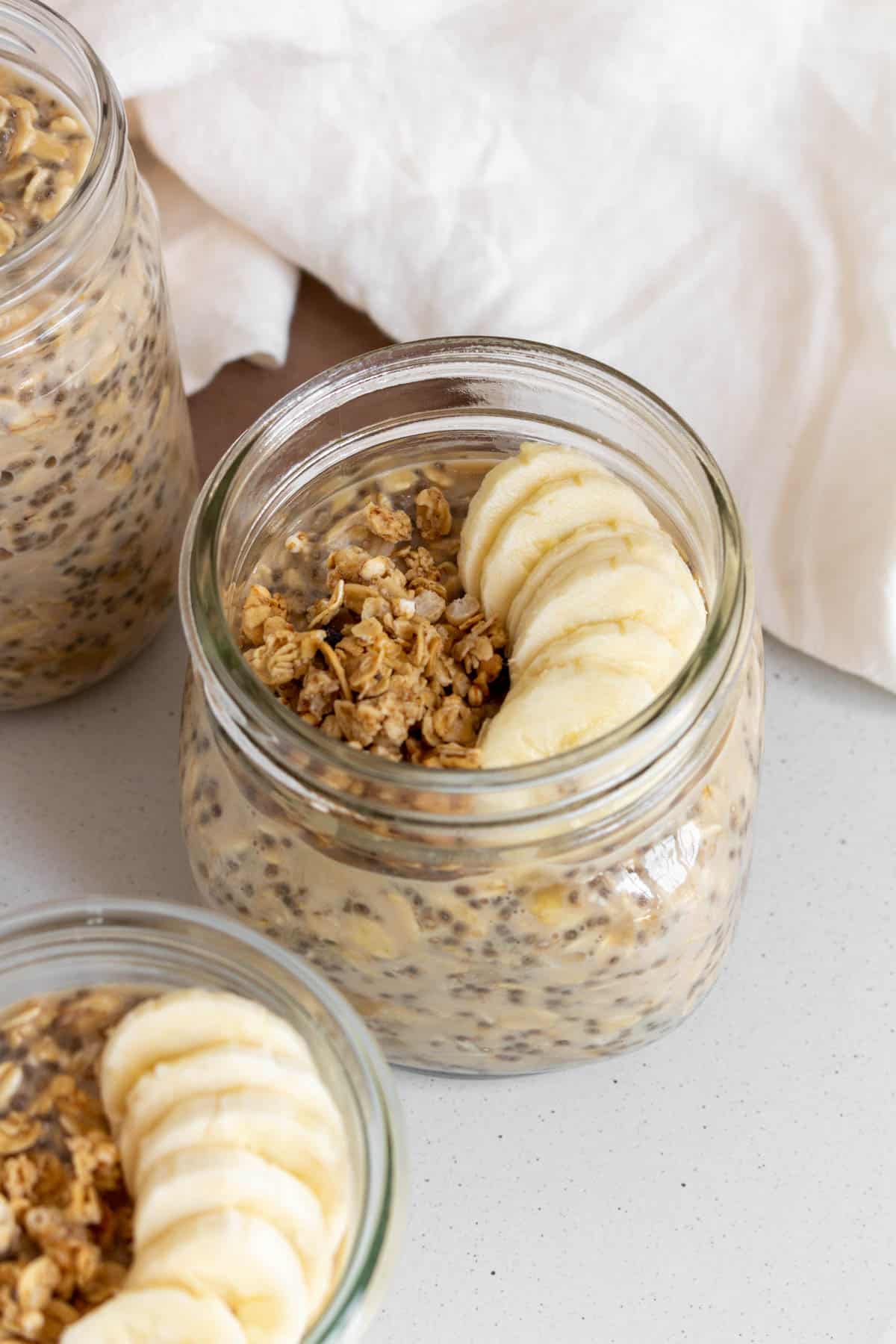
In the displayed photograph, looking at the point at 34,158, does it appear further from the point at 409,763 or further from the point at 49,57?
the point at 409,763

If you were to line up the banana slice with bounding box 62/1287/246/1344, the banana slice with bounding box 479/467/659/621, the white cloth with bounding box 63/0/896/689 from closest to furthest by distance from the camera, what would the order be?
1. the banana slice with bounding box 62/1287/246/1344
2. the banana slice with bounding box 479/467/659/621
3. the white cloth with bounding box 63/0/896/689

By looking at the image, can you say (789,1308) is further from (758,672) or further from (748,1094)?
(758,672)

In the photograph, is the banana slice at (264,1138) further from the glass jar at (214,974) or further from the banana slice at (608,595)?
the banana slice at (608,595)

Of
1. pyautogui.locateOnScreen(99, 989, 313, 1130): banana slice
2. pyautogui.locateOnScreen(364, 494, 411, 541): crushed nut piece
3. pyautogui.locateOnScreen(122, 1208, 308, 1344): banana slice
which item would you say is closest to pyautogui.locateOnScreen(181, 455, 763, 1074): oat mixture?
pyautogui.locateOnScreen(364, 494, 411, 541): crushed nut piece

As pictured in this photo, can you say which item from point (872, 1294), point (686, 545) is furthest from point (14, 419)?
point (872, 1294)

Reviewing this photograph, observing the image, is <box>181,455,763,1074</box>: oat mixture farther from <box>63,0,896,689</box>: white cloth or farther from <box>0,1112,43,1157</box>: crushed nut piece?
<box>63,0,896,689</box>: white cloth

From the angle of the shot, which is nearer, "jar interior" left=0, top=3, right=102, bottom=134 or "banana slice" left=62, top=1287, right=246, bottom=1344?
"banana slice" left=62, top=1287, right=246, bottom=1344

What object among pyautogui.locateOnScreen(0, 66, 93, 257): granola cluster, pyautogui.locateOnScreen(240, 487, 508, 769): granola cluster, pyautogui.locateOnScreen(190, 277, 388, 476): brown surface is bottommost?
pyautogui.locateOnScreen(190, 277, 388, 476): brown surface

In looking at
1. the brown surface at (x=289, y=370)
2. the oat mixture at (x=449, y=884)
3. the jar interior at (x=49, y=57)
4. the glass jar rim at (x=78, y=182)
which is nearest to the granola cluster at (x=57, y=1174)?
the oat mixture at (x=449, y=884)
